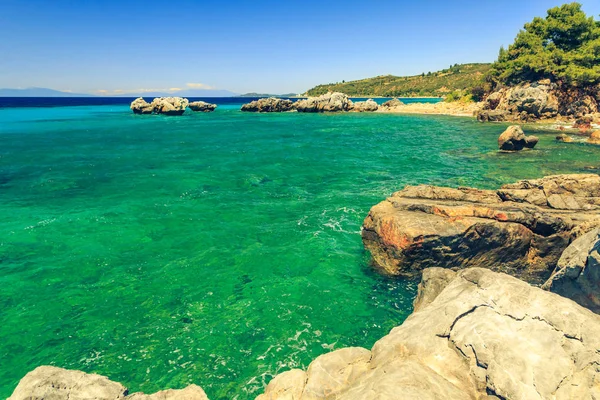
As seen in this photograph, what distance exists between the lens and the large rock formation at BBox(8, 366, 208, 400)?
6016mm

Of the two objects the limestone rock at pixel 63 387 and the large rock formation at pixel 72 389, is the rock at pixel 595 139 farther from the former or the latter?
the limestone rock at pixel 63 387

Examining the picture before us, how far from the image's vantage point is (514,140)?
3828 cm

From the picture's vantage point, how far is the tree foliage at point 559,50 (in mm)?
65938

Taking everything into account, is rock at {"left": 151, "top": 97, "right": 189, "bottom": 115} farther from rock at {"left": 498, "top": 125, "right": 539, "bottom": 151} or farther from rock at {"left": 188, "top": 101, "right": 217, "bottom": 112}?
rock at {"left": 498, "top": 125, "right": 539, "bottom": 151}

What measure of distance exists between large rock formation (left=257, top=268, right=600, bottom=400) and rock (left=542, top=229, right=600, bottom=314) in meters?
2.18

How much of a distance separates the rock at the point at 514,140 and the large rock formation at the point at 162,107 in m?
102

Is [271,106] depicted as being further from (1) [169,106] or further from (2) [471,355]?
(2) [471,355]

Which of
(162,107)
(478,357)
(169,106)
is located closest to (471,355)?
(478,357)

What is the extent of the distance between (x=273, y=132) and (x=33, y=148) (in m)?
37.9

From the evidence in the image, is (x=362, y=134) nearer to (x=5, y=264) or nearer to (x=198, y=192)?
(x=198, y=192)

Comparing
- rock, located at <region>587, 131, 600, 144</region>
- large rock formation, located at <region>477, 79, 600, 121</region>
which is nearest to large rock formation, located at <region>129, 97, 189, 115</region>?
large rock formation, located at <region>477, 79, 600, 121</region>

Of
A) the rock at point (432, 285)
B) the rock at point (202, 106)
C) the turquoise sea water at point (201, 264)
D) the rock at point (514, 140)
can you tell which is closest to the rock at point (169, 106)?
the rock at point (202, 106)

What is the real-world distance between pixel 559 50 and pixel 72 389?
9295 centimetres

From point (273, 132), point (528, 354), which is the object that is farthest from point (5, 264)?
point (273, 132)
